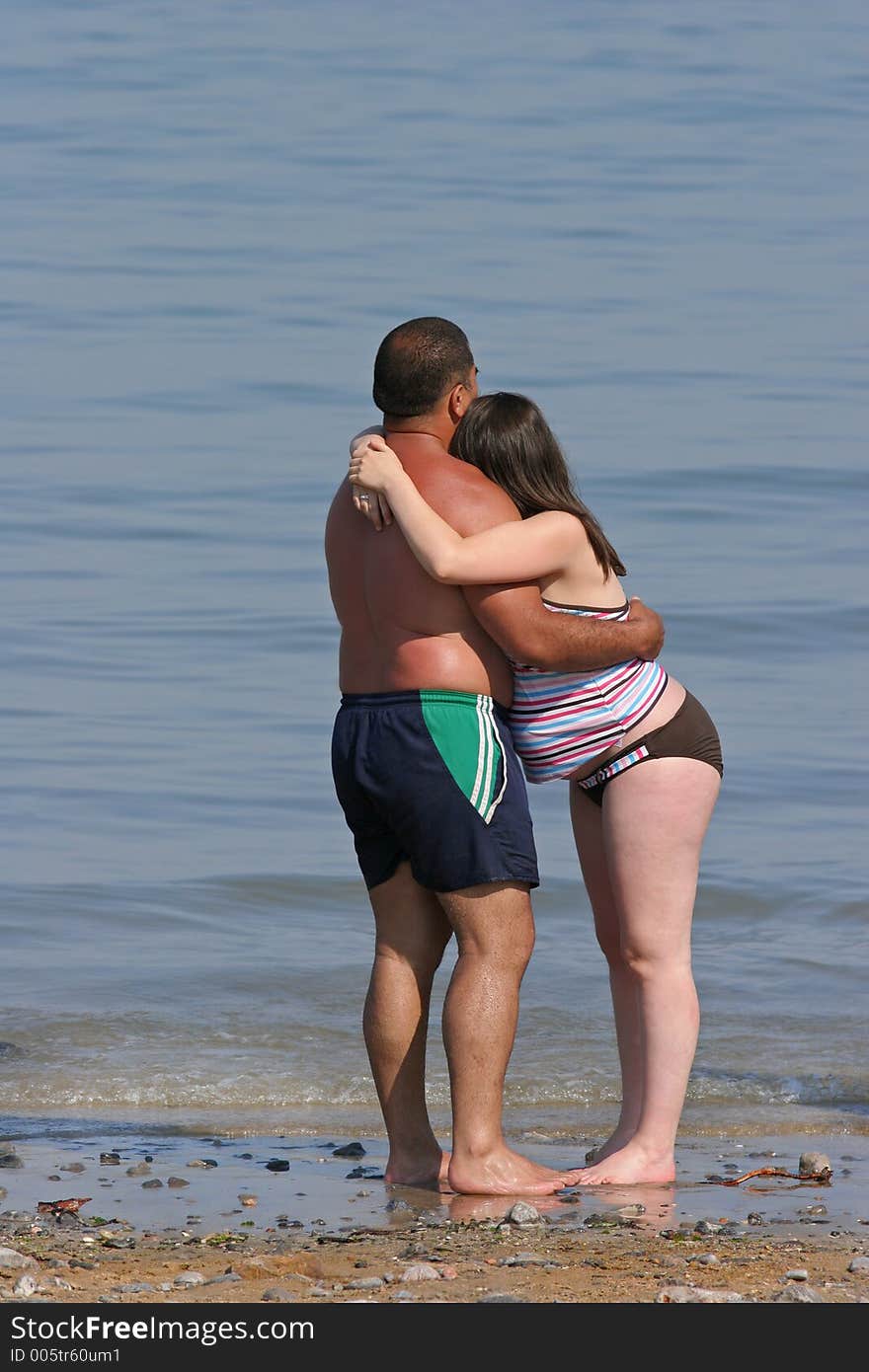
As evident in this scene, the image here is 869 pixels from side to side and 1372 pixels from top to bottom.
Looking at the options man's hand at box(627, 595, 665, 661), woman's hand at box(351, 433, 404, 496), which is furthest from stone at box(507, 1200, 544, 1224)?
woman's hand at box(351, 433, 404, 496)

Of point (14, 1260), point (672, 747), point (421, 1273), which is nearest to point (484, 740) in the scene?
point (672, 747)

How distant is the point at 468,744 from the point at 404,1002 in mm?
600

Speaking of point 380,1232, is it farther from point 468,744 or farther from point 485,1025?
point 468,744

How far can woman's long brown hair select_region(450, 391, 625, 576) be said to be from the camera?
4.65 meters

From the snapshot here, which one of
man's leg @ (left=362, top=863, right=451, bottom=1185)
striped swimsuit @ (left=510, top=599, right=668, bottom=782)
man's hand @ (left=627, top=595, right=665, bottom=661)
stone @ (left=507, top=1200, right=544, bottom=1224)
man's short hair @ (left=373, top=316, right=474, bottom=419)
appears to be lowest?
stone @ (left=507, top=1200, right=544, bottom=1224)

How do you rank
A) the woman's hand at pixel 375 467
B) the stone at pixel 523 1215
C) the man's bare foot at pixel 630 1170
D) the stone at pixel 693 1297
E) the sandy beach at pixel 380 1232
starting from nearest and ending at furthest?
the stone at pixel 693 1297 < the sandy beach at pixel 380 1232 < the stone at pixel 523 1215 < the woman's hand at pixel 375 467 < the man's bare foot at pixel 630 1170

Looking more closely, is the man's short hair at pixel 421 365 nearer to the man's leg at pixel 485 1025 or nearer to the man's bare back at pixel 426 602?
the man's bare back at pixel 426 602

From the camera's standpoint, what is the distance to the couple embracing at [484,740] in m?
4.58

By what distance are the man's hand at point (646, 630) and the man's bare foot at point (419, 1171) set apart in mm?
1173

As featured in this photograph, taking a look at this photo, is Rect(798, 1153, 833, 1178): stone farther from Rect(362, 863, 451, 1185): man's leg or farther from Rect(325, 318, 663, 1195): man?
Rect(362, 863, 451, 1185): man's leg

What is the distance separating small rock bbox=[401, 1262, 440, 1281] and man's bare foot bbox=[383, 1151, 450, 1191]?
2.69 feet

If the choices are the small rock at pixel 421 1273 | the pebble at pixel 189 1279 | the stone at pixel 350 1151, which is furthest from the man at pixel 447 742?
the pebble at pixel 189 1279

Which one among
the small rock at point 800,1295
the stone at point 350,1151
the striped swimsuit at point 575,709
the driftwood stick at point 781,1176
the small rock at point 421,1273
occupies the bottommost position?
the stone at point 350,1151

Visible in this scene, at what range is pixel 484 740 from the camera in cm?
460
